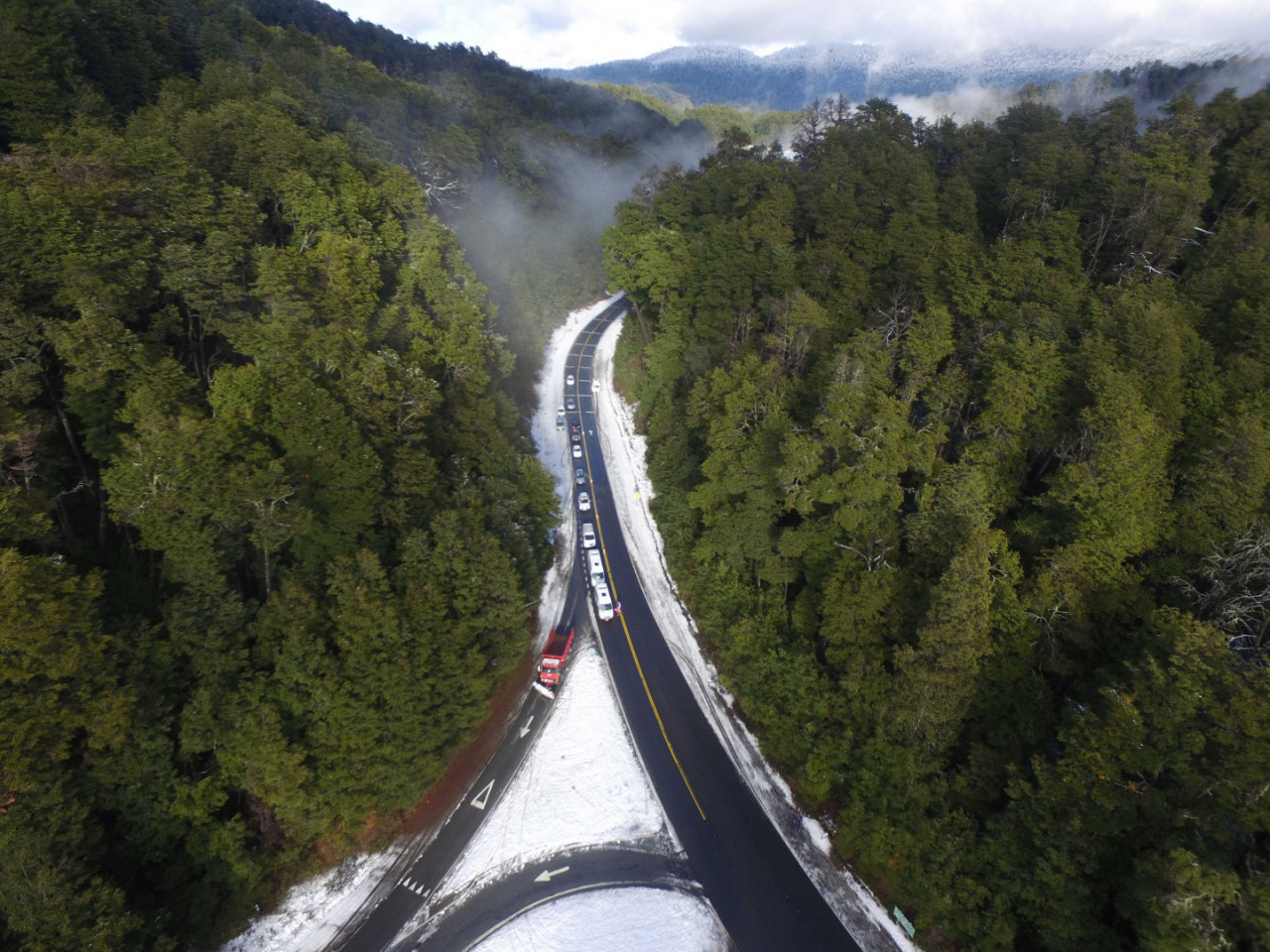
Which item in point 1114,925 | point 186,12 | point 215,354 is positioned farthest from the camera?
point 186,12

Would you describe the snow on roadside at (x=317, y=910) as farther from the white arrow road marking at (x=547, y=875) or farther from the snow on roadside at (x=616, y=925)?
the white arrow road marking at (x=547, y=875)

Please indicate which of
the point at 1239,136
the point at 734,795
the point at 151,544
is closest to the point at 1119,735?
the point at 734,795

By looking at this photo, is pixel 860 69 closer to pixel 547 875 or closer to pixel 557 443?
pixel 557 443

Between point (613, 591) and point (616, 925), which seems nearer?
point (616, 925)

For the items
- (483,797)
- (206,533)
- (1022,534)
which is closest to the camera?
(206,533)

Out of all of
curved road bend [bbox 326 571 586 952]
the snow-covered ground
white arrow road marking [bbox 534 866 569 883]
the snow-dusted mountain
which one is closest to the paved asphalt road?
curved road bend [bbox 326 571 586 952]

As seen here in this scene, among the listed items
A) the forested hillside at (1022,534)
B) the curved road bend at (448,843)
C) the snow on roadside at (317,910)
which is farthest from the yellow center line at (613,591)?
the snow on roadside at (317,910)

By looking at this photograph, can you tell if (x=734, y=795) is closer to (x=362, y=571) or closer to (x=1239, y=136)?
(x=362, y=571)

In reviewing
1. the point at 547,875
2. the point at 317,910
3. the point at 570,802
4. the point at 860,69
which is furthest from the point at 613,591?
the point at 860,69

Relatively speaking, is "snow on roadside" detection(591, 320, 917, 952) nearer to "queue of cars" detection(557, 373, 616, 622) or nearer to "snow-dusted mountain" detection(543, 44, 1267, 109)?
"queue of cars" detection(557, 373, 616, 622)
